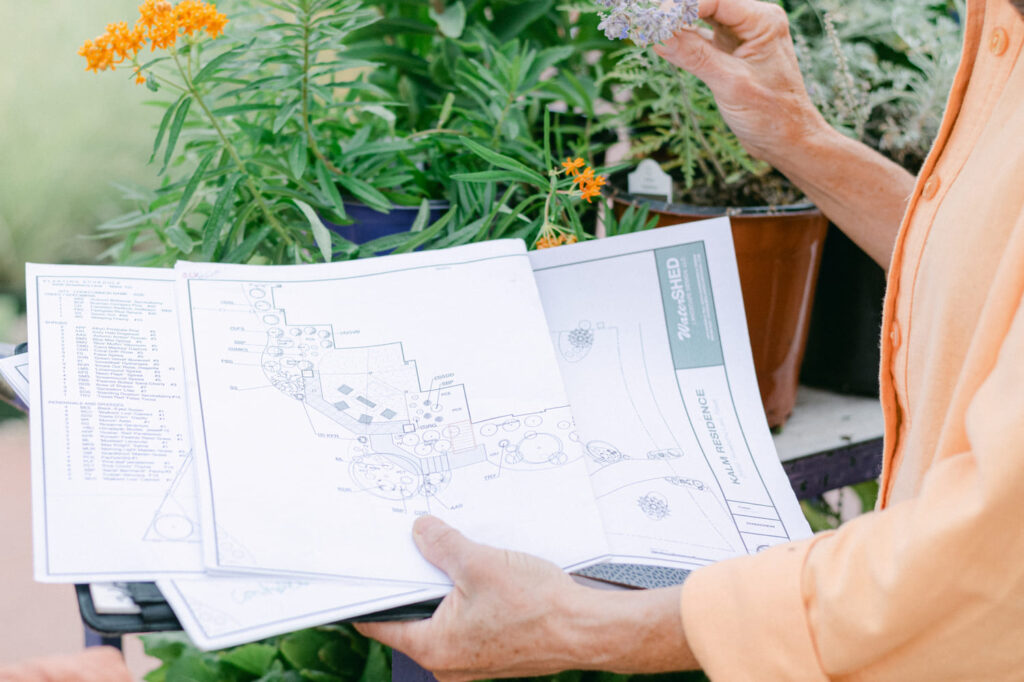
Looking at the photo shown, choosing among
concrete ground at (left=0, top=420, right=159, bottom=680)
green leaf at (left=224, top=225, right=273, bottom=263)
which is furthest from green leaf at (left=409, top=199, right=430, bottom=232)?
concrete ground at (left=0, top=420, right=159, bottom=680)

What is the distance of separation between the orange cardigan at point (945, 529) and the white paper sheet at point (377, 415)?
111 millimetres

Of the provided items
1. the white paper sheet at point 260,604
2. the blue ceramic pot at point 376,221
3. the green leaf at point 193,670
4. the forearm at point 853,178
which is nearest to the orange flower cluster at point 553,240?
the blue ceramic pot at point 376,221

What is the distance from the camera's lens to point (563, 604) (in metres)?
0.48

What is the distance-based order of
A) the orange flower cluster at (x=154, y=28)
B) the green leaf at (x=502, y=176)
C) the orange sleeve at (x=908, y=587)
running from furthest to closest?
the green leaf at (x=502, y=176)
the orange flower cluster at (x=154, y=28)
the orange sleeve at (x=908, y=587)

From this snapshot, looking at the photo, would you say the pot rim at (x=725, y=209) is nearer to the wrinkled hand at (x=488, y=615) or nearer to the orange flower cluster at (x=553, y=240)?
the orange flower cluster at (x=553, y=240)

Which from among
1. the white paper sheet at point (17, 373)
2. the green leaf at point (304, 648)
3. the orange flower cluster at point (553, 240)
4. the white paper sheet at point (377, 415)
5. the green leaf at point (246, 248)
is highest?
the green leaf at point (246, 248)

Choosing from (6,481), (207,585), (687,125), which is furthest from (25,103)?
(207,585)

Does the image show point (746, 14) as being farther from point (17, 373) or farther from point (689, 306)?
point (17, 373)

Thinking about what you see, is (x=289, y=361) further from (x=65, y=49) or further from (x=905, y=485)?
(x=65, y=49)

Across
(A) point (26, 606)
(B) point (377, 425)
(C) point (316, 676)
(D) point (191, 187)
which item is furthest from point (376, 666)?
(A) point (26, 606)

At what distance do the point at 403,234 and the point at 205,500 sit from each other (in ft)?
1.13

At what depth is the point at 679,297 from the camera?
2.21ft

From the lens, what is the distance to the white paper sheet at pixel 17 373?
0.56 meters

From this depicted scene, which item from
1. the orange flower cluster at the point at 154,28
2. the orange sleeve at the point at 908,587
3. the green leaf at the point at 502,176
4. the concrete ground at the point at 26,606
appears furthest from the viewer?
the concrete ground at the point at 26,606
